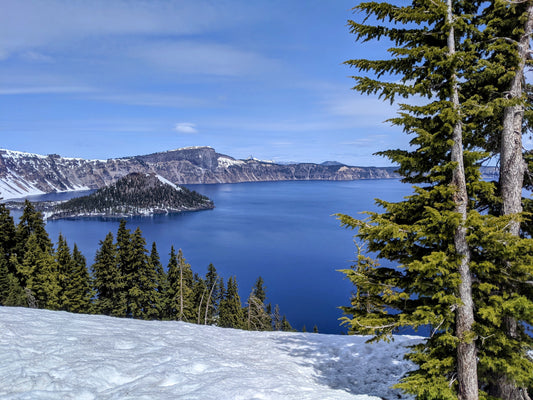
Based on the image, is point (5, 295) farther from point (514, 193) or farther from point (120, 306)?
point (514, 193)

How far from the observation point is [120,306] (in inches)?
1471

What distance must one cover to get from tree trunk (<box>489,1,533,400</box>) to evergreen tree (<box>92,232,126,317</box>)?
37.3 meters

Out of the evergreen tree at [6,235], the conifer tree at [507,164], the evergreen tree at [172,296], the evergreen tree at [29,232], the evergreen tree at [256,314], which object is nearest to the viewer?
the conifer tree at [507,164]

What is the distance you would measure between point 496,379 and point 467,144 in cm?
605

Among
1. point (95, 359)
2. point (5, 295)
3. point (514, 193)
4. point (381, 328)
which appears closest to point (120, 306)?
point (5, 295)

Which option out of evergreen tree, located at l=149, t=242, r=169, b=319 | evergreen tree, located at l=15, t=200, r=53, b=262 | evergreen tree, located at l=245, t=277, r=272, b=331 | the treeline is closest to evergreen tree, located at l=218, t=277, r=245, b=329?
evergreen tree, located at l=245, t=277, r=272, b=331

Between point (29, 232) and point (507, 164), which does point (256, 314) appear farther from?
point (507, 164)

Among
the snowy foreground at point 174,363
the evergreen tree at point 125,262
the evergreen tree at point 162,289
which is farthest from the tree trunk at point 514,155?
the evergreen tree at point 162,289

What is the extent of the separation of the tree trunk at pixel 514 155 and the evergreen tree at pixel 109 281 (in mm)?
37267

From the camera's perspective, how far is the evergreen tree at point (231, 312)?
44.5 m

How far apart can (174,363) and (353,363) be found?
6376mm

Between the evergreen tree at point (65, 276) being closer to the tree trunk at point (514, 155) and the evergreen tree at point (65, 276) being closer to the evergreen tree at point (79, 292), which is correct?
the evergreen tree at point (79, 292)

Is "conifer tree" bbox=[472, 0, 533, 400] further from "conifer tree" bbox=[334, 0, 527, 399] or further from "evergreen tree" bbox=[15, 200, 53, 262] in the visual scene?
"evergreen tree" bbox=[15, 200, 53, 262]

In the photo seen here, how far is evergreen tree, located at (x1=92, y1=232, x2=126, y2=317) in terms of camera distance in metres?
36.6
